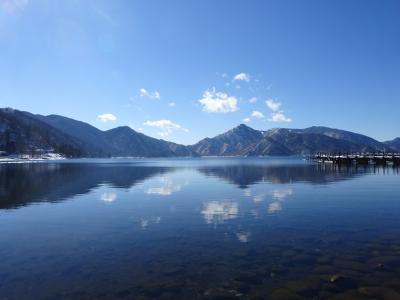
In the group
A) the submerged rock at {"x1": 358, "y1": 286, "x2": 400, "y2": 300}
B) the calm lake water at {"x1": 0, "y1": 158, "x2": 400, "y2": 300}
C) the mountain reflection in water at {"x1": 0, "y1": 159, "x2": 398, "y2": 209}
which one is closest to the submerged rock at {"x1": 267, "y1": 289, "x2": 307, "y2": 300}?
the calm lake water at {"x1": 0, "y1": 158, "x2": 400, "y2": 300}

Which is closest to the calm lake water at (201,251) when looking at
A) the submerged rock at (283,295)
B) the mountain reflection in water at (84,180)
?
the submerged rock at (283,295)

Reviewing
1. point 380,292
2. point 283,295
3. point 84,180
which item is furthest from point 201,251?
point 84,180

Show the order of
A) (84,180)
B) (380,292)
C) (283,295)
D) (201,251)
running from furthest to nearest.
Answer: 1. (84,180)
2. (201,251)
3. (380,292)
4. (283,295)

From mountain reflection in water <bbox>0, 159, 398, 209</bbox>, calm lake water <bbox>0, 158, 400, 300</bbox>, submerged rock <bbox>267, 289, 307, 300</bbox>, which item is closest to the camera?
submerged rock <bbox>267, 289, 307, 300</bbox>

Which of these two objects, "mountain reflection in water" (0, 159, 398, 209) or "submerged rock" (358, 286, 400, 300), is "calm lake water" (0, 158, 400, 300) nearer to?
"submerged rock" (358, 286, 400, 300)

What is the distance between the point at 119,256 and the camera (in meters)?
19.2

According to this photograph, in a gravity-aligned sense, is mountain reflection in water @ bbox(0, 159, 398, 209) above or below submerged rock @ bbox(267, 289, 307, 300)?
above

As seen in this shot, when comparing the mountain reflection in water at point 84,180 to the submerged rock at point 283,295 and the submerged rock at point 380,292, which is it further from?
the submerged rock at point 380,292

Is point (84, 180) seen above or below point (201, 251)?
above

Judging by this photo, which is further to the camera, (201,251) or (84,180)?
(84,180)

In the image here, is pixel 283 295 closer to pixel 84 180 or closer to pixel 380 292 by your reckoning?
pixel 380 292

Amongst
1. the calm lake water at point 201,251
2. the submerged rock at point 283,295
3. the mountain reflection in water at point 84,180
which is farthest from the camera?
the mountain reflection in water at point 84,180

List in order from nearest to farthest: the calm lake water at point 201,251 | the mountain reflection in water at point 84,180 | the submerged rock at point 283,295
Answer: the submerged rock at point 283,295, the calm lake water at point 201,251, the mountain reflection in water at point 84,180

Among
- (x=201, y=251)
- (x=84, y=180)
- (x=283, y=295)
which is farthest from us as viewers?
(x=84, y=180)
